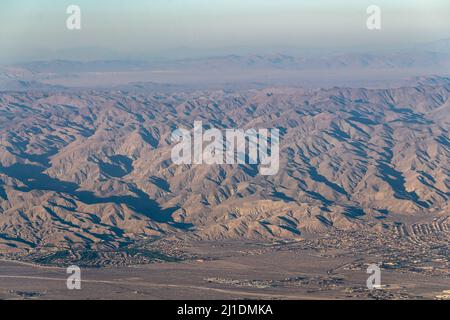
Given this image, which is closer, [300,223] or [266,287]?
[266,287]

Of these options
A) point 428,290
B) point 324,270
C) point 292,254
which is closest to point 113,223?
point 292,254

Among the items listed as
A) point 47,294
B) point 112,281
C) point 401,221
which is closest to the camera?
point 47,294

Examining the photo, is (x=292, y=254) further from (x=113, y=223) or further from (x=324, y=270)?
(x=113, y=223)
